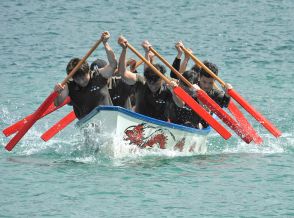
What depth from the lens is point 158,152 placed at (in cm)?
1505

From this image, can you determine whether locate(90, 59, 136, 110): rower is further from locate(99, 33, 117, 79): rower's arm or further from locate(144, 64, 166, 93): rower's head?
locate(99, 33, 117, 79): rower's arm

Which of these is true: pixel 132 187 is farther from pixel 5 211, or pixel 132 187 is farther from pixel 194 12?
pixel 194 12

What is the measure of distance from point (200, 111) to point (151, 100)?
81 cm

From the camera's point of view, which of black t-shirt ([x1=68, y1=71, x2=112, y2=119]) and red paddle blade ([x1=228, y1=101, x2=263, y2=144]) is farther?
red paddle blade ([x1=228, y1=101, x2=263, y2=144])

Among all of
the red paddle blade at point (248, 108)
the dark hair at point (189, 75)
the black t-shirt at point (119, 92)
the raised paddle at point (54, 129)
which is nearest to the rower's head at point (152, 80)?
the black t-shirt at point (119, 92)

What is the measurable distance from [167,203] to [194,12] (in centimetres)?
1879

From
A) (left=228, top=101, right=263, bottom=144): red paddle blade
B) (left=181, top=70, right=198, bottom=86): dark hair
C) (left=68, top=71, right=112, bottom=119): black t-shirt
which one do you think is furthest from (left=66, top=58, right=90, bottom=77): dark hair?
(left=228, top=101, right=263, bottom=144): red paddle blade

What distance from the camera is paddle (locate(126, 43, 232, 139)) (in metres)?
14.7

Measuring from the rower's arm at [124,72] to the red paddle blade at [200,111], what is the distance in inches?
27.7

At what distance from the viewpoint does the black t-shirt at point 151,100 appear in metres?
15.1

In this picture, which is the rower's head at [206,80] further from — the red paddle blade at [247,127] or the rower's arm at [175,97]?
the red paddle blade at [247,127]

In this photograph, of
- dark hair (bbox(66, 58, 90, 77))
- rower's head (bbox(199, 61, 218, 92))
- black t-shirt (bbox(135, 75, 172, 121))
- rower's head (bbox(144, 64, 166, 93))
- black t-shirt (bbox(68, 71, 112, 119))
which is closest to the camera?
dark hair (bbox(66, 58, 90, 77))

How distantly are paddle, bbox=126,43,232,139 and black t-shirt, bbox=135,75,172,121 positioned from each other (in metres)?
0.42

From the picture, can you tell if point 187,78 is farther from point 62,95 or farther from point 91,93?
point 62,95
